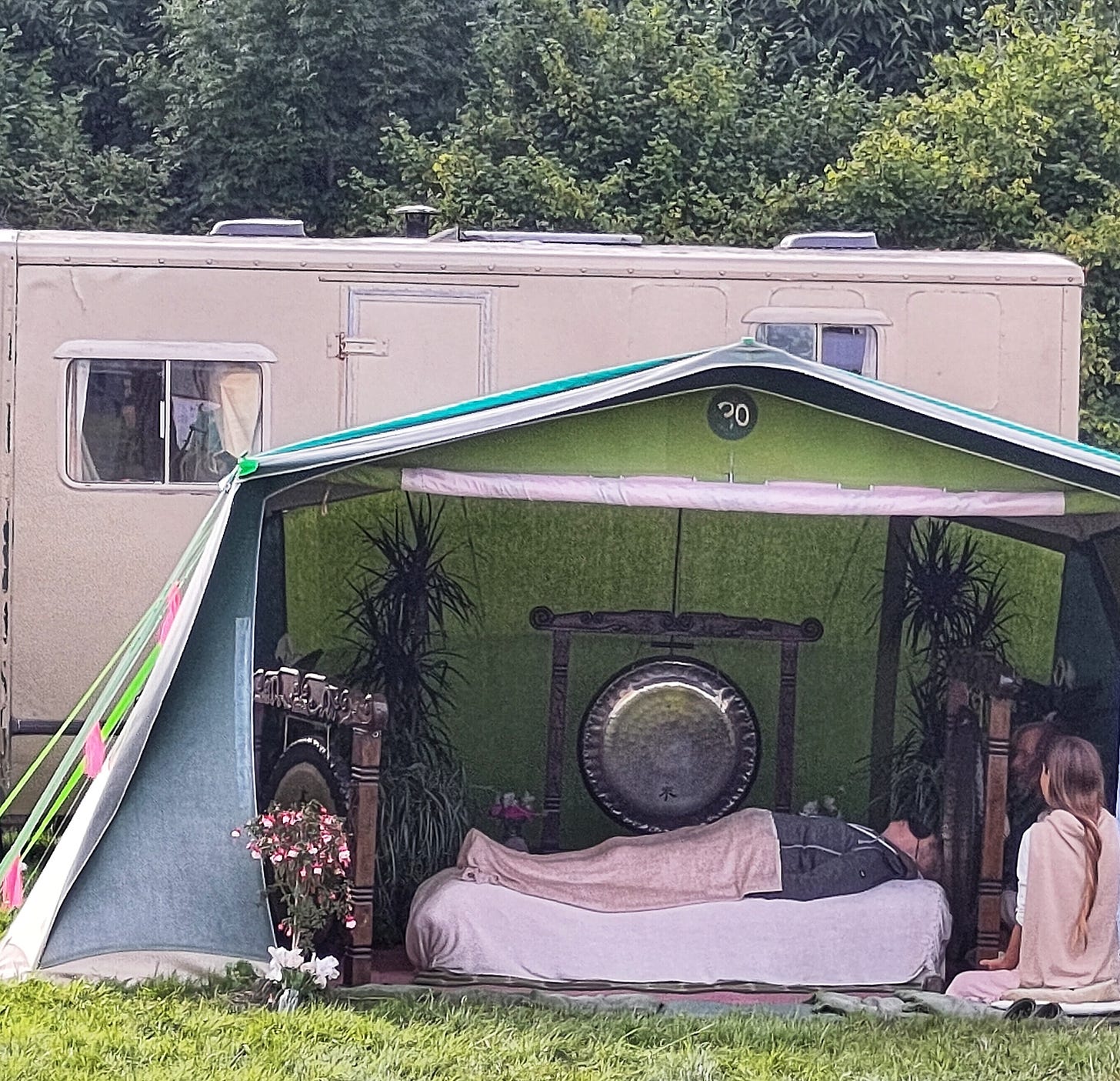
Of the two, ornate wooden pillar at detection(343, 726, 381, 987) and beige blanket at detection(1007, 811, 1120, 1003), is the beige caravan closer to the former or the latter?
ornate wooden pillar at detection(343, 726, 381, 987)

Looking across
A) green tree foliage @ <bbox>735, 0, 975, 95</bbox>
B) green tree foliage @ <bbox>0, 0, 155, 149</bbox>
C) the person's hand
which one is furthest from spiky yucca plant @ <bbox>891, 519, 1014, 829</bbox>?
green tree foliage @ <bbox>0, 0, 155, 149</bbox>

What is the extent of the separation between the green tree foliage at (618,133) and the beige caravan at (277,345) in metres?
5.06

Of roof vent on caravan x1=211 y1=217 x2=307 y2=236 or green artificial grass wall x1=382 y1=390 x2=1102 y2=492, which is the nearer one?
green artificial grass wall x1=382 y1=390 x2=1102 y2=492

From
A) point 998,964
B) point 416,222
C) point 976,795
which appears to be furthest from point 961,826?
point 416,222

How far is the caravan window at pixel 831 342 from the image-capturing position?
6.93 metres

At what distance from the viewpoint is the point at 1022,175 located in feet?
38.2

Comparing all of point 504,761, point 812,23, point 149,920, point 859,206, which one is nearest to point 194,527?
point 504,761

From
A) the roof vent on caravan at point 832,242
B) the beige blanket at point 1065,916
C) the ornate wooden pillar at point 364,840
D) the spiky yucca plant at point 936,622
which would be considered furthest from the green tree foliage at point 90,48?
the beige blanket at point 1065,916

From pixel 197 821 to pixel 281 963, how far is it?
48 cm

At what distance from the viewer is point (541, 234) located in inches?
292

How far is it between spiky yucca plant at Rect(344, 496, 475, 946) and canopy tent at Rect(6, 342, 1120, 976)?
4.10 ft

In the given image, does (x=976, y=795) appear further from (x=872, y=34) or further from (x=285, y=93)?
(x=872, y=34)

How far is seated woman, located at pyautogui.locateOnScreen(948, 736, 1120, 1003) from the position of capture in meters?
5.03

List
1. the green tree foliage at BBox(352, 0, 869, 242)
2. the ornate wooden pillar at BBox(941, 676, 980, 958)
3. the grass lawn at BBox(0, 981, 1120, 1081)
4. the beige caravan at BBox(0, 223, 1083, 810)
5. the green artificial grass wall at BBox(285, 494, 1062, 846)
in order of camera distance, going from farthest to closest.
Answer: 1. the green tree foliage at BBox(352, 0, 869, 242)
2. the beige caravan at BBox(0, 223, 1083, 810)
3. the green artificial grass wall at BBox(285, 494, 1062, 846)
4. the ornate wooden pillar at BBox(941, 676, 980, 958)
5. the grass lawn at BBox(0, 981, 1120, 1081)
